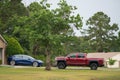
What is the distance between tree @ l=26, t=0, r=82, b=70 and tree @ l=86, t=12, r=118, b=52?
226 feet

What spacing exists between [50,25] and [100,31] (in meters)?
72.7

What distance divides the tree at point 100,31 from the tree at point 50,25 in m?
69.0

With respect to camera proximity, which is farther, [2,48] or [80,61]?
[2,48]

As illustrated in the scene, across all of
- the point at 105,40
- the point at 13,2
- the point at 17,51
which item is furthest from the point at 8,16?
the point at 105,40

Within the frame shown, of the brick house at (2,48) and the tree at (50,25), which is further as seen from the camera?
the brick house at (2,48)

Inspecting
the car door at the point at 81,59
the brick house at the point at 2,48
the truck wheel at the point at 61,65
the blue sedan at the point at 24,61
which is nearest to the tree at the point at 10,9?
the brick house at the point at 2,48

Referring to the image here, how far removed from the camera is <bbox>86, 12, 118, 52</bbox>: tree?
109m

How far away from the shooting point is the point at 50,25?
38.5 m

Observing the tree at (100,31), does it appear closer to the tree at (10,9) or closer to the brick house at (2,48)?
the tree at (10,9)

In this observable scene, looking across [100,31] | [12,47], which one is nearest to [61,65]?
[12,47]

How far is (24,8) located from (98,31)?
4111 centimetres

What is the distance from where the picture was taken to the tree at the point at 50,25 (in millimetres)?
38125

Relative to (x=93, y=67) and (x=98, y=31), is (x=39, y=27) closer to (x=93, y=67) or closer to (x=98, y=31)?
(x=93, y=67)

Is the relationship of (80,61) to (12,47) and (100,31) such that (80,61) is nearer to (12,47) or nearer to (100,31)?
(12,47)
